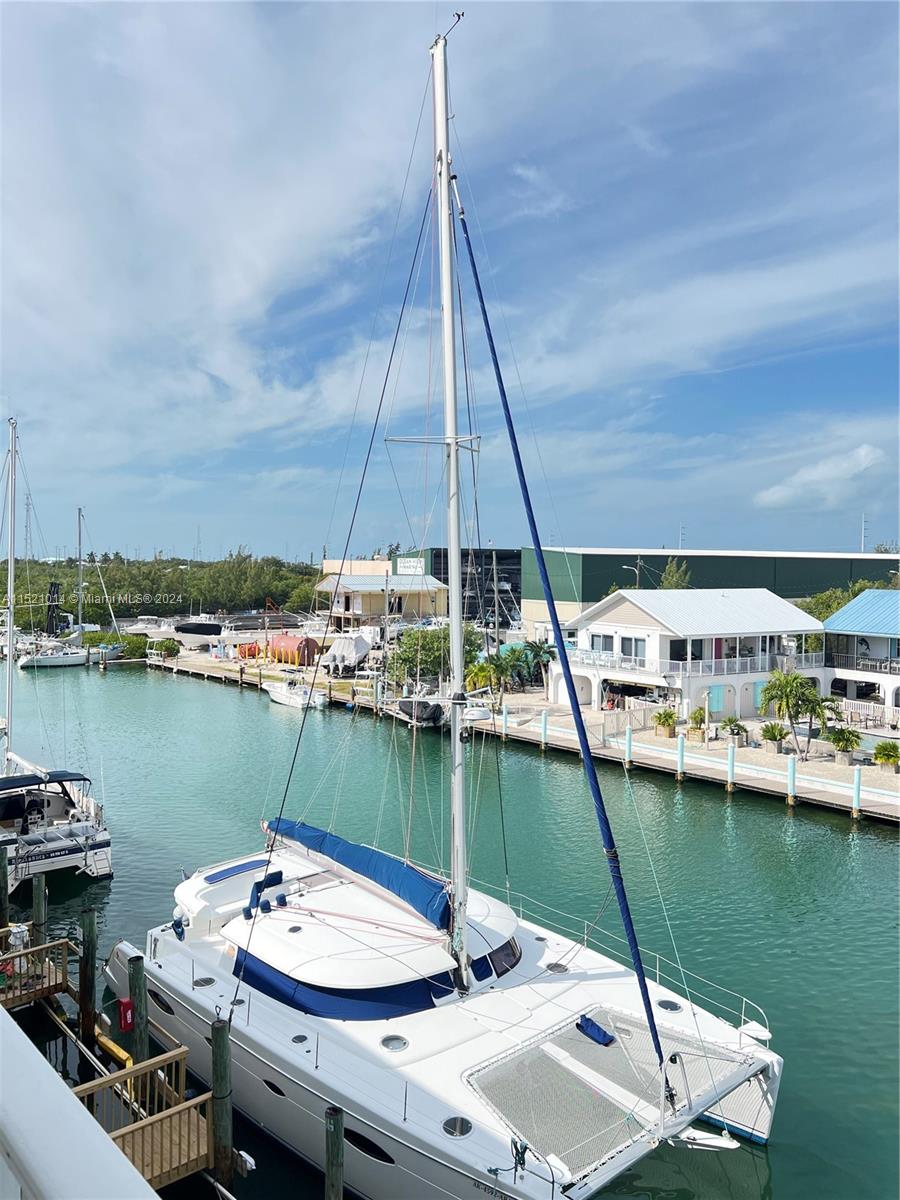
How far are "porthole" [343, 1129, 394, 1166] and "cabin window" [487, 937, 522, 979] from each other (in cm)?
340

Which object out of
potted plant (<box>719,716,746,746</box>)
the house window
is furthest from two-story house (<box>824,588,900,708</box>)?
potted plant (<box>719,716,746,746</box>)

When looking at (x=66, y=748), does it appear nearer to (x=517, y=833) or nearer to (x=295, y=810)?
(x=295, y=810)

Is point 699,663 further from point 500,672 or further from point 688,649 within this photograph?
point 500,672

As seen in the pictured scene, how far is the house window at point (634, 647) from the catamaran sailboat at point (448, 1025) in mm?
27997

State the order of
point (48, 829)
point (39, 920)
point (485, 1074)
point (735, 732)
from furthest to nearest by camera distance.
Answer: point (735, 732), point (48, 829), point (39, 920), point (485, 1074)

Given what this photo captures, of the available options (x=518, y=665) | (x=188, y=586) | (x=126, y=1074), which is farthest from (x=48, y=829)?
(x=188, y=586)

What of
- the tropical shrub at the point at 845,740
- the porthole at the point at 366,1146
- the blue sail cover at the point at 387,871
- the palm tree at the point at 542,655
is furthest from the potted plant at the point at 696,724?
the porthole at the point at 366,1146

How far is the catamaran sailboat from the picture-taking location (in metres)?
10.1

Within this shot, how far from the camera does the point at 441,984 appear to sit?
41.9 ft

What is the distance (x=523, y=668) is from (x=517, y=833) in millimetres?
26449

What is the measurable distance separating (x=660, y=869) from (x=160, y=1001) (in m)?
14.5

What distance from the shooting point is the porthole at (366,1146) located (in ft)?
33.9

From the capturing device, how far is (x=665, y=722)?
38.0 m

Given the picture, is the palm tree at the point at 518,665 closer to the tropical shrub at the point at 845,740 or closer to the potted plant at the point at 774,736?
the potted plant at the point at 774,736
